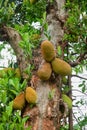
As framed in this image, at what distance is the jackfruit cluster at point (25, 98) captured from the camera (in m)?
1.37

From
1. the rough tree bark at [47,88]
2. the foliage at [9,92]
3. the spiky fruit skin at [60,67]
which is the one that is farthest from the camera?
the spiky fruit skin at [60,67]

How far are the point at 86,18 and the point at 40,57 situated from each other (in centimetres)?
30

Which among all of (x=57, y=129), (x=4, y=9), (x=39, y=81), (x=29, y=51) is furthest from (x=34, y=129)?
(x=4, y=9)

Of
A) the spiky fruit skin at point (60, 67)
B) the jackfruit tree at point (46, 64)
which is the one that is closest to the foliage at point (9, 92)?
the jackfruit tree at point (46, 64)

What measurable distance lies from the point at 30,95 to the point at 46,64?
0.23m

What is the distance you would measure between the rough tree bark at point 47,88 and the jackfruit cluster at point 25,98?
0.10 feet

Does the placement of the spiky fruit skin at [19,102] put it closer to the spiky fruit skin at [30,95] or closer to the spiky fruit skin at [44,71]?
the spiky fruit skin at [30,95]

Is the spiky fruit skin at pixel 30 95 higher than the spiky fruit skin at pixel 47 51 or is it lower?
lower

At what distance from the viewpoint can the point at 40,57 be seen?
62.9 inches

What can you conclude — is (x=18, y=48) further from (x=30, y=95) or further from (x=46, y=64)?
(x=30, y=95)

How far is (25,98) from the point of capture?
1.44 meters

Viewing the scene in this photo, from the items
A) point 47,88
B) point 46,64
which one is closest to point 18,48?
point 46,64

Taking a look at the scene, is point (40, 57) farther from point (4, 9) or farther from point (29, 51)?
point (4, 9)

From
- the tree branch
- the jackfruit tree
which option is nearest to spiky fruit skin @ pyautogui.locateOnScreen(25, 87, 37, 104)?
the jackfruit tree
